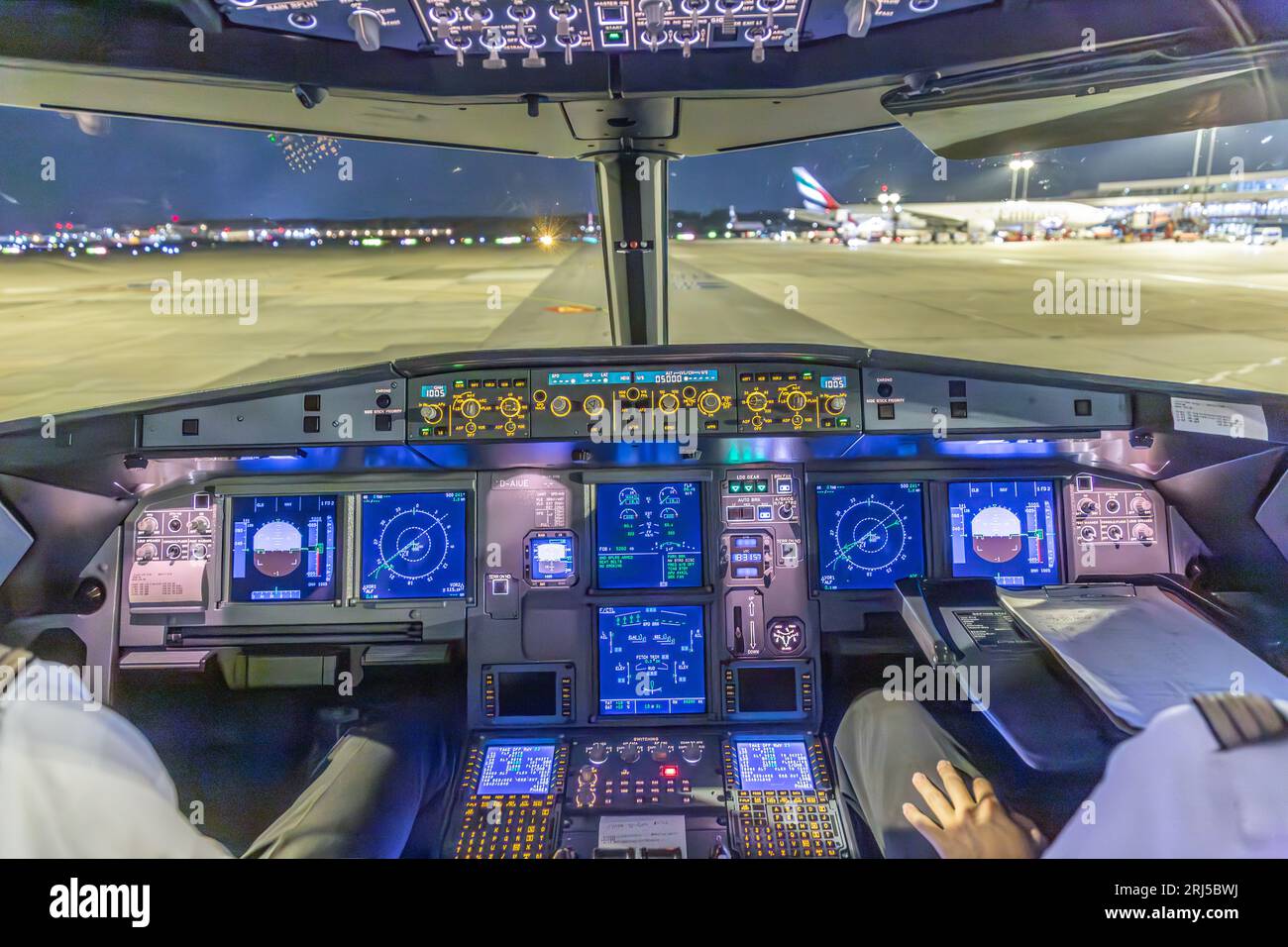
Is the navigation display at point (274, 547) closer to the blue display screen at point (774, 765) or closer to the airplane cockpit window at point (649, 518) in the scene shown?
the airplane cockpit window at point (649, 518)

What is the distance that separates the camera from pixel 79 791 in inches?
36.5

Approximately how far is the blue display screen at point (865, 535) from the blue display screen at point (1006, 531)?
115 millimetres

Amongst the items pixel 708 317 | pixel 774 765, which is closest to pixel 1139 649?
pixel 774 765

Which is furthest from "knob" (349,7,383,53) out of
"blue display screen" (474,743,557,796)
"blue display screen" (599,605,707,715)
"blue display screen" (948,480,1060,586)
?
"blue display screen" (948,480,1060,586)

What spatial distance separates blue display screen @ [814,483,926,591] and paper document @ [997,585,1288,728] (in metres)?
0.30

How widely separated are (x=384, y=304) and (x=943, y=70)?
7.08m

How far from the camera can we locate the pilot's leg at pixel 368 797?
1627 millimetres

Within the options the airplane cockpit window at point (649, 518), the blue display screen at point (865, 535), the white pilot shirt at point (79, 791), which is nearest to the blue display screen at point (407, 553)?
the airplane cockpit window at point (649, 518)

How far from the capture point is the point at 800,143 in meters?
3.04

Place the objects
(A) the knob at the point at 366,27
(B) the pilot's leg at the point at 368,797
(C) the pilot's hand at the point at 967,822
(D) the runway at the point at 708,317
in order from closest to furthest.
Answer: (C) the pilot's hand at the point at 967,822, (B) the pilot's leg at the point at 368,797, (A) the knob at the point at 366,27, (D) the runway at the point at 708,317

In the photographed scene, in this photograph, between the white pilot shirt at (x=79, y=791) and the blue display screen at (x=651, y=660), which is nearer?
the white pilot shirt at (x=79, y=791)

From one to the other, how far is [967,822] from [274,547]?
6.77 feet
